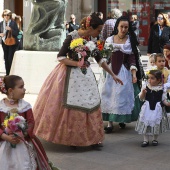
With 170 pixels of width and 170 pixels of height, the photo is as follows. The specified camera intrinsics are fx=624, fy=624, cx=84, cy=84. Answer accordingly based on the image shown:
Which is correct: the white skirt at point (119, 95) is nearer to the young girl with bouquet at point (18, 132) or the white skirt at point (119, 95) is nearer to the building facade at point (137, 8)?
the young girl with bouquet at point (18, 132)

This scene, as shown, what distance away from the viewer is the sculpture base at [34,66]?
38.2 ft

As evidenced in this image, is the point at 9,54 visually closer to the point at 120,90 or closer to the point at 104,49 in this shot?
the point at 120,90

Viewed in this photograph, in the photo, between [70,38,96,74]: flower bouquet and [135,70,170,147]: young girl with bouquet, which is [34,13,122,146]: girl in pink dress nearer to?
[70,38,96,74]: flower bouquet

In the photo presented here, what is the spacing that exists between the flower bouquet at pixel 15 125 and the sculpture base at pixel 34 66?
21.1 ft

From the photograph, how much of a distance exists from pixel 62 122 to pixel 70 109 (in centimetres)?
18

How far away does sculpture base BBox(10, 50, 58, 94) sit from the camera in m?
11.7

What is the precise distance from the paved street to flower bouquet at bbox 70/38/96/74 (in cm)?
104

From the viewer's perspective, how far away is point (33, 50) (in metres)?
12.0

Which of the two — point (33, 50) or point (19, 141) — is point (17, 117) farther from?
point (33, 50)

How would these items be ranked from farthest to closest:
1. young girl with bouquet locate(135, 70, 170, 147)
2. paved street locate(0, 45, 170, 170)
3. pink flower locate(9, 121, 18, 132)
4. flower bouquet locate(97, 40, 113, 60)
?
young girl with bouquet locate(135, 70, 170, 147) < flower bouquet locate(97, 40, 113, 60) < paved street locate(0, 45, 170, 170) < pink flower locate(9, 121, 18, 132)

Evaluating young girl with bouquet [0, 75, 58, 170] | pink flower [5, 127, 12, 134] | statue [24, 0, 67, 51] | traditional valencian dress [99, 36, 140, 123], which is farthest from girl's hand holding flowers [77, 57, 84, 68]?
statue [24, 0, 67, 51]

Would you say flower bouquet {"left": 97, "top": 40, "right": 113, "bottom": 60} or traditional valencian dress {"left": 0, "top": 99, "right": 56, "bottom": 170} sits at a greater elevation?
flower bouquet {"left": 97, "top": 40, "right": 113, "bottom": 60}

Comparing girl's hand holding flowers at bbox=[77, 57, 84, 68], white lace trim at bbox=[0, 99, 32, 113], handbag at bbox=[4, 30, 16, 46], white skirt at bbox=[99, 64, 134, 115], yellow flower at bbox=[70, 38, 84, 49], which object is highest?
yellow flower at bbox=[70, 38, 84, 49]

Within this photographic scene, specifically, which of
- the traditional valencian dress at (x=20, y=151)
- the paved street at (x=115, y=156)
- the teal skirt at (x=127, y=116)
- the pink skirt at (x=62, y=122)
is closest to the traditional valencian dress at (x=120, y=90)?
the teal skirt at (x=127, y=116)
